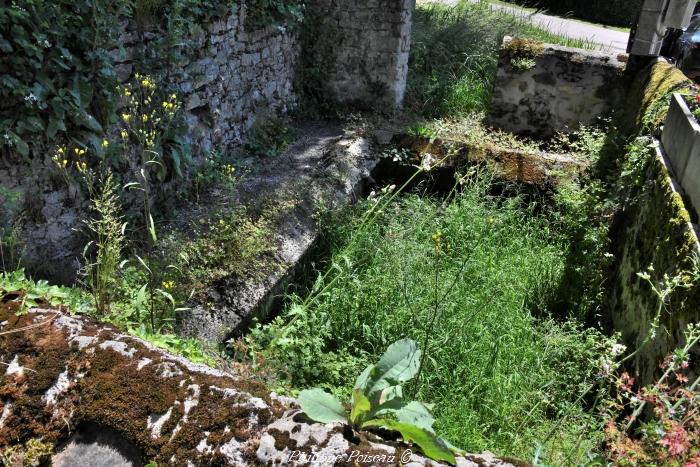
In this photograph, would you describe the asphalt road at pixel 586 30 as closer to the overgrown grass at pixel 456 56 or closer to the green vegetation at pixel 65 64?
the overgrown grass at pixel 456 56

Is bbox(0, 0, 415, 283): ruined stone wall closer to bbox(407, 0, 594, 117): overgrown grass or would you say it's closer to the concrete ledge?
bbox(407, 0, 594, 117): overgrown grass

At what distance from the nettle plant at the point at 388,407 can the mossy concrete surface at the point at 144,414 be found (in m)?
0.05

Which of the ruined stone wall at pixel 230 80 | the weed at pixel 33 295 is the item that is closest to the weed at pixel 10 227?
the ruined stone wall at pixel 230 80

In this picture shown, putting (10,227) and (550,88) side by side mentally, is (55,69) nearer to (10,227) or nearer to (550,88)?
(10,227)

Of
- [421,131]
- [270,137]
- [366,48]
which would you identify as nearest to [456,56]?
[366,48]

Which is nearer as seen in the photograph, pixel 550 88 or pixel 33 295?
pixel 33 295

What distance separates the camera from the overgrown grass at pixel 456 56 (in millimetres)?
7477

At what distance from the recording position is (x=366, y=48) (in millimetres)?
6805

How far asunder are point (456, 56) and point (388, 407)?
7.51m

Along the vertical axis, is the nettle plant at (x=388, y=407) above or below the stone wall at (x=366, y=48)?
below

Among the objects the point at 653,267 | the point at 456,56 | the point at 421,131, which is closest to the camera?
the point at 653,267

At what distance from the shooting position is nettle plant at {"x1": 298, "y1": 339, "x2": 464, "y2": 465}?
60.9 inches

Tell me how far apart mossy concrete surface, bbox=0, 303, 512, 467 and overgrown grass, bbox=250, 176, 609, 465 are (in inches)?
43.4

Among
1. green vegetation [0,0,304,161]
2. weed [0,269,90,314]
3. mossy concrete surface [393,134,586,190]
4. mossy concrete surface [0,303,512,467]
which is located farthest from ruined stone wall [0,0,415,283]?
mossy concrete surface [0,303,512,467]
